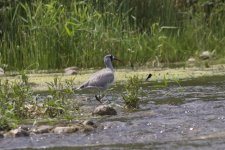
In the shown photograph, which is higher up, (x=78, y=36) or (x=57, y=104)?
(x=78, y=36)

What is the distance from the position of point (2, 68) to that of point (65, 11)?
4.85 ft

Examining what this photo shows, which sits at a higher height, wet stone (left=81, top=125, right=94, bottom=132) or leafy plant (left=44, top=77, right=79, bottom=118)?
leafy plant (left=44, top=77, right=79, bottom=118)

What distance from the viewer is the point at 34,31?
13.3 meters

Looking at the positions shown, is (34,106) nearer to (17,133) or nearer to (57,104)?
(57,104)

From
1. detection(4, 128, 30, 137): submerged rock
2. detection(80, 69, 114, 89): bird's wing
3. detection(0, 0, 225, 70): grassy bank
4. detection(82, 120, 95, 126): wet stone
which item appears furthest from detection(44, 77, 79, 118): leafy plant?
detection(0, 0, 225, 70): grassy bank

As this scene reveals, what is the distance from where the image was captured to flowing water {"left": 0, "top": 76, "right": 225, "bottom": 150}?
6945 mm

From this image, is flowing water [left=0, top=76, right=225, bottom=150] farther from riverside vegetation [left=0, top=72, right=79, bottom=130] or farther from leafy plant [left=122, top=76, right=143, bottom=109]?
riverside vegetation [left=0, top=72, right=79, bottom=130]

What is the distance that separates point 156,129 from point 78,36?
5.97 meters

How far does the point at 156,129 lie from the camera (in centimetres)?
763

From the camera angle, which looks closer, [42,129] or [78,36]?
[42,129]

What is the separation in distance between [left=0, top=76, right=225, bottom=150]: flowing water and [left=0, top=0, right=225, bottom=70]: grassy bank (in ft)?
11.4

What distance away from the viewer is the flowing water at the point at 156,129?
273 inches

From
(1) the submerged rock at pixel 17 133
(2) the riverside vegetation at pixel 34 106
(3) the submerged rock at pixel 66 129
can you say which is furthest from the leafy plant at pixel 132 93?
(1) the submerged rock at pixel 17 133

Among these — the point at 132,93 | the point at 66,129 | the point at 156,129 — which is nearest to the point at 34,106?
the point at 132,93
